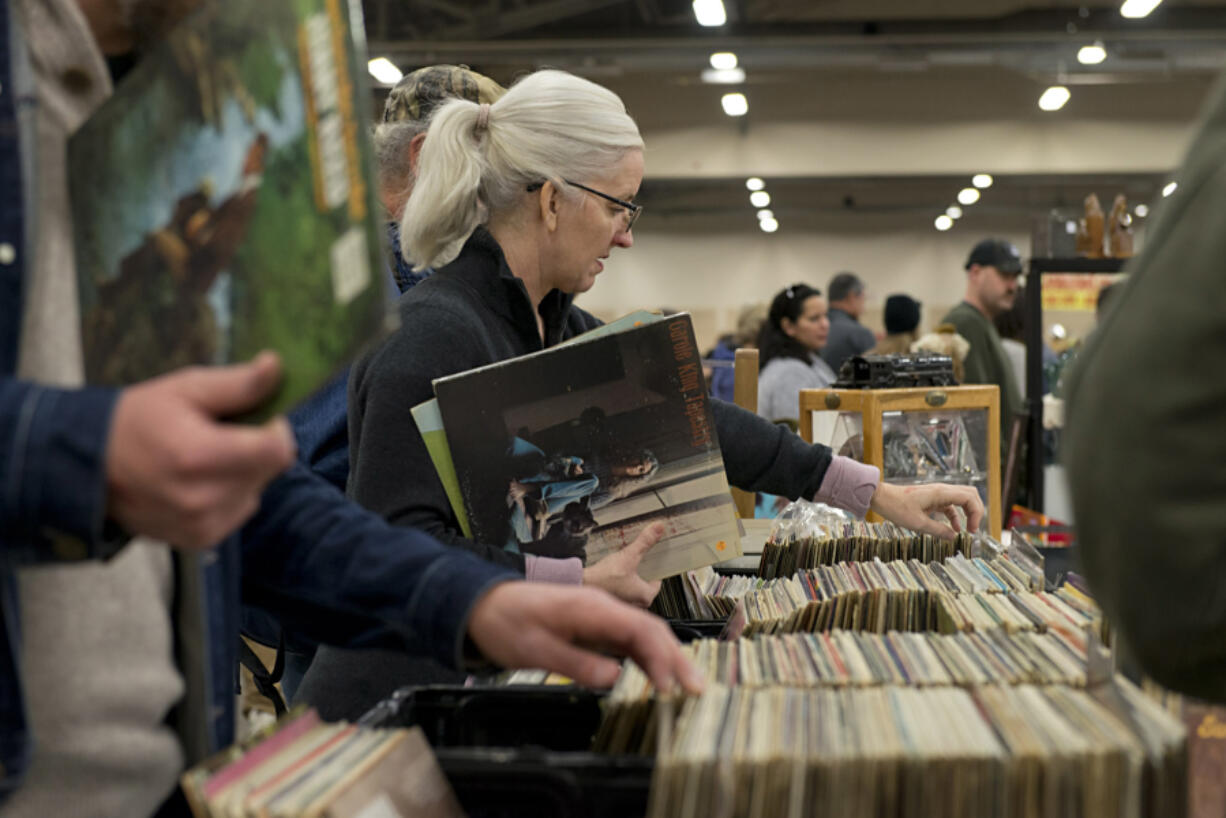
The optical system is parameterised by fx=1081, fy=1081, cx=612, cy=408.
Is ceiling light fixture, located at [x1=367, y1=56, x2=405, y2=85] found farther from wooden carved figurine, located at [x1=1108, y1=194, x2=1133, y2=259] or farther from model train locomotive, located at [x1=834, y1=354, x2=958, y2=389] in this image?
model train locomotive, located at [x1=834, y1=354, x2=958, y2=389]

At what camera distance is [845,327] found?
255 inches

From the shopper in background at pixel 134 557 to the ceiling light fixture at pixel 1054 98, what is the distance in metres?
9.47

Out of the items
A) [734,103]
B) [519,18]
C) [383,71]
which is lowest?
[734,103]

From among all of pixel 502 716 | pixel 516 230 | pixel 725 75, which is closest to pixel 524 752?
pixel 502 716

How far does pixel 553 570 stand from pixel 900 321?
4725 mm

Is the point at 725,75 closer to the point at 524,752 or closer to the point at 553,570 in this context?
the point at 553,570

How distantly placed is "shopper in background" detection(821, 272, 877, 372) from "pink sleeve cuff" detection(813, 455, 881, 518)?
13.7 feet

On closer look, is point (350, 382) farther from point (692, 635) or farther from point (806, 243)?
point (806, 243)

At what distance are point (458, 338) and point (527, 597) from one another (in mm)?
681

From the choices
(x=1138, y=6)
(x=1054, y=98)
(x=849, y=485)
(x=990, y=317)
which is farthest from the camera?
(x=1054, y=98)

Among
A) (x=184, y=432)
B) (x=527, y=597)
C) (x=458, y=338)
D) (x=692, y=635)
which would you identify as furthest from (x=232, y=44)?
(x=692, y=635)

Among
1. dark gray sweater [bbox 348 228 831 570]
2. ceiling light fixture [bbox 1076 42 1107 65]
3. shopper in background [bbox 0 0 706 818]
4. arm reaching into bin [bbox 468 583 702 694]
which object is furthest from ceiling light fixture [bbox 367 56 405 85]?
arm reaching into bin [bbox 468 583 702 694]

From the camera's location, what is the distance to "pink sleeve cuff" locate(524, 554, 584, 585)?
134cm

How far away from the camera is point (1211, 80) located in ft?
31.4
